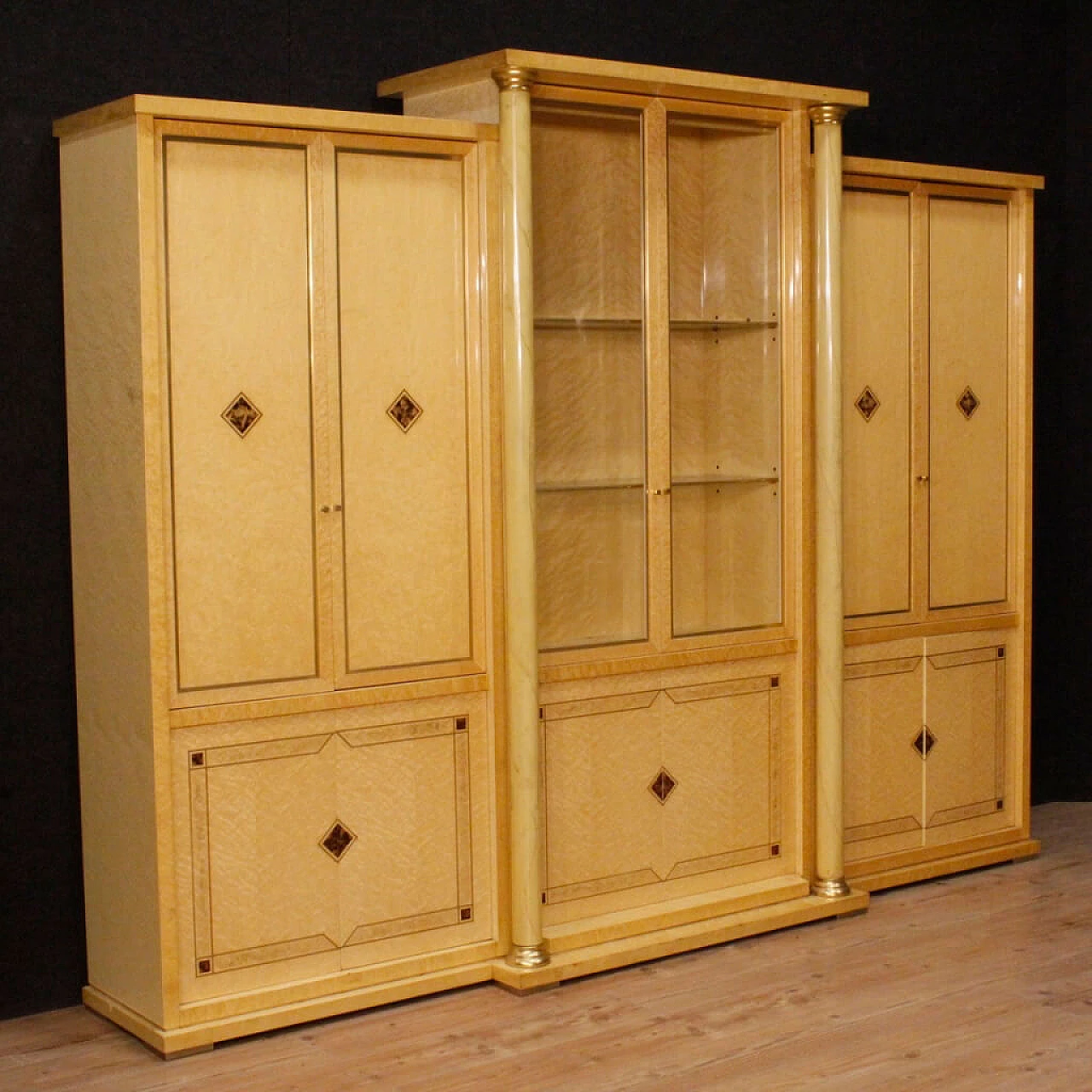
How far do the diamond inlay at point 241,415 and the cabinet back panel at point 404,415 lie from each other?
0.24 meters

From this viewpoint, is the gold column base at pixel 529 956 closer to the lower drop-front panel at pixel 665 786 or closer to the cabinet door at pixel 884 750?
the lower drop-front panel at pixel 665 786

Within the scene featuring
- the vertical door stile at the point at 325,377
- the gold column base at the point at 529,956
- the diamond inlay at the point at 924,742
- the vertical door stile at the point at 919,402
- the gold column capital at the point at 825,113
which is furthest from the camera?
the diamond inlay at the point at 924,742

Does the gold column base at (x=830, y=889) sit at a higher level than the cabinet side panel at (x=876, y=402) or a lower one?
lower

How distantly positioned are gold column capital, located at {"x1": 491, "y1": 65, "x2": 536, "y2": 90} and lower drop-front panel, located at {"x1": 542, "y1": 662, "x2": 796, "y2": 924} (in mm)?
1538

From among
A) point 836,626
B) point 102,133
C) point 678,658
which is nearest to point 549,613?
point 678,658

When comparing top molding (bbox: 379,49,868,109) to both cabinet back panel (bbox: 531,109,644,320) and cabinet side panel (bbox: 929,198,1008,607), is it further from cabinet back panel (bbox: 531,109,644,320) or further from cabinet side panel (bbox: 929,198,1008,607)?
cabinet side panel (bbox: 929,198,1008,607)

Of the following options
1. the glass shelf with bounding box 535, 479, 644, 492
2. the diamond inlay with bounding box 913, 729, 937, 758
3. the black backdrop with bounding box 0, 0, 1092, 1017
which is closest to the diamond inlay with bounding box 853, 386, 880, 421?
the glass shelf with bounding box 535, 479, 644, 492

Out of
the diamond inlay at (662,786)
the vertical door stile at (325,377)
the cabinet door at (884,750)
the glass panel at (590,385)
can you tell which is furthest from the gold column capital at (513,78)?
the cabinet door at (884,750)

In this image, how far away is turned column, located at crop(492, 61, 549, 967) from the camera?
4.04 meters

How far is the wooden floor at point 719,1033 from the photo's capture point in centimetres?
359

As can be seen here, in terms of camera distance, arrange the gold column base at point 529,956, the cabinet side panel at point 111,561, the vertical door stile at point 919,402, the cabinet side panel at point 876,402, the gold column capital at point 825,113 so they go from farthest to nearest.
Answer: the vertical door stile at point 919,402 < the cabinet side panel at point 876,402 < the gold column capital at point 825,113 < the gold column base at point 529,956 < the cabinet side panel at point 111,561

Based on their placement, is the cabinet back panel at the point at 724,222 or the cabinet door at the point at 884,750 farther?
the cabinet door at the point at 884,750

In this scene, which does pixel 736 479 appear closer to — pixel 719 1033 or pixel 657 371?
pixel 657 371

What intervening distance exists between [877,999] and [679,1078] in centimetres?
71
